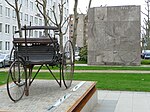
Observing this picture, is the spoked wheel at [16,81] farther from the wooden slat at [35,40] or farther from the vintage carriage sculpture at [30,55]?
the wooden slat at [35,40]

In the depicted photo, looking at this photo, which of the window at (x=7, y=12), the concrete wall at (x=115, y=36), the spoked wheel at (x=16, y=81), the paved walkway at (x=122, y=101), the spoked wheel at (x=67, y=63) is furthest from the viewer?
the window at (x=7, y=12)

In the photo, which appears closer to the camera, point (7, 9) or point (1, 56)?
point (1, 56)

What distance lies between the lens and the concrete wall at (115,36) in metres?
24.4

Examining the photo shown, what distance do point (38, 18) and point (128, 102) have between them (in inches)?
2390

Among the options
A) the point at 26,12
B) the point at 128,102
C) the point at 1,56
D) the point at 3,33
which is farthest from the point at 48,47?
the point at 26,12

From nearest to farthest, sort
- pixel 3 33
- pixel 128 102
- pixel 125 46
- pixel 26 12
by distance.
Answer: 1. pixel 128 102
2. pixel 125 46
3. pixel 3 33
4. pixel 26 12

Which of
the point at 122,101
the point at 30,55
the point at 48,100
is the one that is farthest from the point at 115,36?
the point at 48,100

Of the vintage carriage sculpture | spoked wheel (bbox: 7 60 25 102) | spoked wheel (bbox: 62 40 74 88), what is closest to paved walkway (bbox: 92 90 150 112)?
spoked wheel (bbox: 62 40 74 88)

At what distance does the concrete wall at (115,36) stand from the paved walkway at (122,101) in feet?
46.7

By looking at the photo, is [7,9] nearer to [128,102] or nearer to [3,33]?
[3,33]

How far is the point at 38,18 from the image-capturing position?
67.9 meters

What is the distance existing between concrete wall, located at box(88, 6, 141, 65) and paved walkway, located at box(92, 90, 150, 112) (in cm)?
1425

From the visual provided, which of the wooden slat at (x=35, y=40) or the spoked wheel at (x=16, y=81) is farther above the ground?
the wooden slat at (x=35, y=40)

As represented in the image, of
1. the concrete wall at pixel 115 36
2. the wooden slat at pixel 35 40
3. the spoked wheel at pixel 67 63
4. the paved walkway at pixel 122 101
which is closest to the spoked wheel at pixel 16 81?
the wooden slat at pixel 35 40
